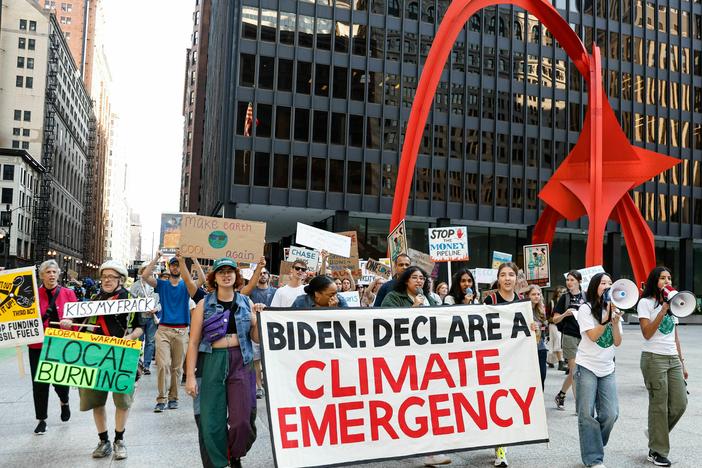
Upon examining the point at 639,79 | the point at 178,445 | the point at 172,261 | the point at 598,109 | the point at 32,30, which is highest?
the point at 32,30

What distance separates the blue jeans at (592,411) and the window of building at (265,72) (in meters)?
35.0

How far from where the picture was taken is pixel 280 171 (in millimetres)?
38688

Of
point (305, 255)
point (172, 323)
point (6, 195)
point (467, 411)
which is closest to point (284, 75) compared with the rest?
point (305, 255)

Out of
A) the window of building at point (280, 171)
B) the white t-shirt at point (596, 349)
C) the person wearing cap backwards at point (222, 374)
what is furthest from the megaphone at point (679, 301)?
the window of building at point (280, 171)

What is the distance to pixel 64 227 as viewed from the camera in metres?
96.1

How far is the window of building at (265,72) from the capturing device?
3850 centimetres

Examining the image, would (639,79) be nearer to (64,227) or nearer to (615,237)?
(615,237)

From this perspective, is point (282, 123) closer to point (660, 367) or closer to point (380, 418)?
Answer: point (660, 367)

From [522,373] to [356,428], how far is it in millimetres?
1671

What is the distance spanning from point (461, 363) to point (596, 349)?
4.07 feet

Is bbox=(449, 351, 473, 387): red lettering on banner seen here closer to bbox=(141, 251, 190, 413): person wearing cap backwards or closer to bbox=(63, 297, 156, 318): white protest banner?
bbox=(63, 297, 156, 318): white protest banner

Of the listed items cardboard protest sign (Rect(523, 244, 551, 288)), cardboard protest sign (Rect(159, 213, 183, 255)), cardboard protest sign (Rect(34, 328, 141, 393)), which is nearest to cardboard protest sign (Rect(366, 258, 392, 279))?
Answer: cardboard protest sign (Rect(523, 244, 551, 288))

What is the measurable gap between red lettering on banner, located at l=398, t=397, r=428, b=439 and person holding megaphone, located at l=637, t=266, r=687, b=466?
2345 mm

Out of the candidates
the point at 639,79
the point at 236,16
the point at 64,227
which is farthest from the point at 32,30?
the point at 639,79
